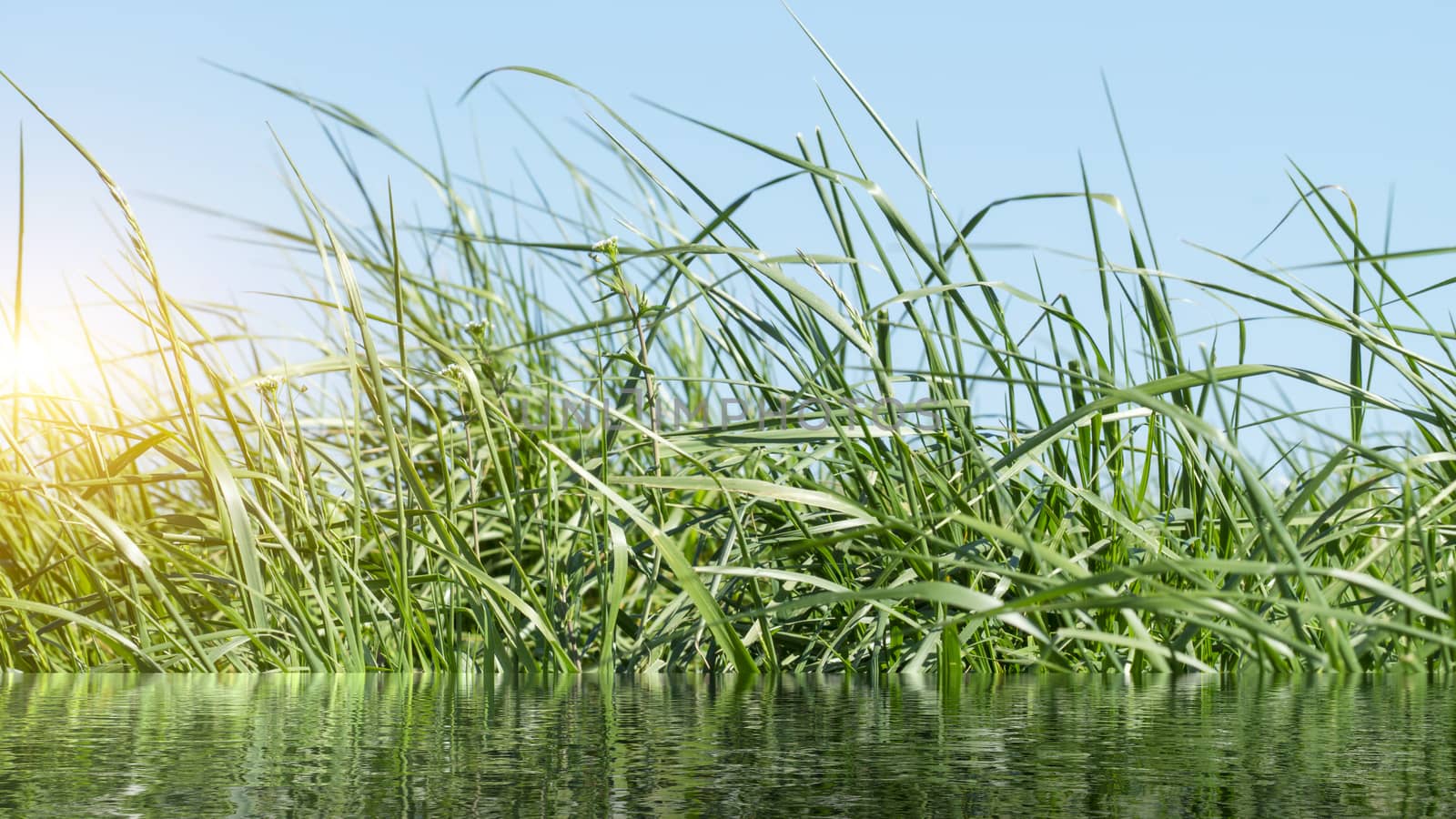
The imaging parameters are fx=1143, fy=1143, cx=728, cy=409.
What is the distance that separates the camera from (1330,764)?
1.70 ft

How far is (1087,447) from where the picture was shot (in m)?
1.42

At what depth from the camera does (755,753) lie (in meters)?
0.57

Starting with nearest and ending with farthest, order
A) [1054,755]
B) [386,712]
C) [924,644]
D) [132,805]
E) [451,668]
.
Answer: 1. [132,805]
2. [1054,755]
3. [386,712]
4. [924,644]
5. [451,668]

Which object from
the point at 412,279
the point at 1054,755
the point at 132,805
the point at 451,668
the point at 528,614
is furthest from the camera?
the point at 412,279

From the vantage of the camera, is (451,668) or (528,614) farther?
(451,668)

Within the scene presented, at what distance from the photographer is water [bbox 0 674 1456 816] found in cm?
45

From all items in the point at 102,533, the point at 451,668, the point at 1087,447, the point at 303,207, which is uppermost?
the point at 303,207

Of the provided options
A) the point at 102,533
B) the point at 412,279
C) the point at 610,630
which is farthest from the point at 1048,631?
the point at 412,279

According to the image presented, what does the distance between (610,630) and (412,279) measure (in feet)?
4.01

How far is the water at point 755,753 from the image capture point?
17.6 inches

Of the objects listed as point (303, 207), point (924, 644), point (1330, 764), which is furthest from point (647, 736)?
point (303, 207)

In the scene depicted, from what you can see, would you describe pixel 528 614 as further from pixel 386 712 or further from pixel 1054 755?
pixel 1054 755

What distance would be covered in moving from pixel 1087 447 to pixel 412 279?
4.43 feet

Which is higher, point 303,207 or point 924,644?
point 303,207
